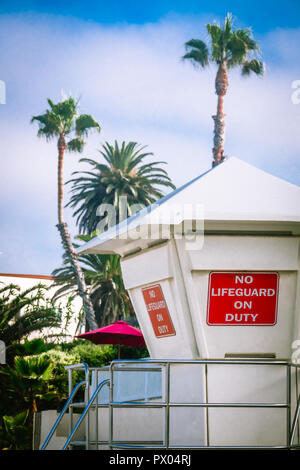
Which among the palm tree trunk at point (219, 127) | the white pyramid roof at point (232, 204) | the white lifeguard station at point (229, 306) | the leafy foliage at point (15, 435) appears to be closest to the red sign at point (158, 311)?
the white lifeguard station at point (229, 306)

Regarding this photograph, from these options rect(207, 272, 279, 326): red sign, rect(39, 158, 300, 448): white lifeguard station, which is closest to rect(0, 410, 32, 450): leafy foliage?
rect(39, 158, 300, 448): white lifeguard station

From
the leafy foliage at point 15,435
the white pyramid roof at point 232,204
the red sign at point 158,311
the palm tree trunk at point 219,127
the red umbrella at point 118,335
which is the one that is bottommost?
the leafy foliage at point 15,435

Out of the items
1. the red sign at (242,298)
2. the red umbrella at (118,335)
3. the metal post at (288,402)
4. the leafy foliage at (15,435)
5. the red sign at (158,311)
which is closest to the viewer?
the metal post at (288,402)

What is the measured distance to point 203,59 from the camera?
1608 inches

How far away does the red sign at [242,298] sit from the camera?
31.6 ft

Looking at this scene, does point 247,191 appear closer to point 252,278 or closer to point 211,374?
point 252,278

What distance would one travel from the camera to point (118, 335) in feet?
68.8

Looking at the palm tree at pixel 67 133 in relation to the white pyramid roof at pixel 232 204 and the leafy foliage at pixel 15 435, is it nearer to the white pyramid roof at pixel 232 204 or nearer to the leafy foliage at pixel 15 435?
the leafy foliage at pixel 15 435

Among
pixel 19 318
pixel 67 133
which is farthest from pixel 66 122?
pixel 19 318

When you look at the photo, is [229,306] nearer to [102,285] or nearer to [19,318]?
[19,318]

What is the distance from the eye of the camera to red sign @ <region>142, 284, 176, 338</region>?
10133mm

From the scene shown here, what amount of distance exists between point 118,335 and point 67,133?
22.3 m

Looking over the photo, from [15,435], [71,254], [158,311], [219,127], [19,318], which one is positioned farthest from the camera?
[71,254]

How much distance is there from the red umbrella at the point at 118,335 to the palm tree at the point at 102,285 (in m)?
19.2
